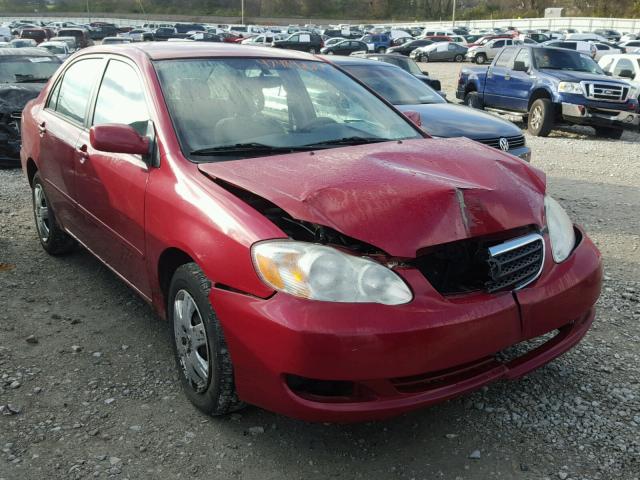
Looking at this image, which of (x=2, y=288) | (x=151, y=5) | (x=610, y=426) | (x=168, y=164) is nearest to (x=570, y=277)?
(x=610, y=426)

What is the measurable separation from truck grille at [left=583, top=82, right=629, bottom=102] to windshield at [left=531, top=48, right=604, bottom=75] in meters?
1.10

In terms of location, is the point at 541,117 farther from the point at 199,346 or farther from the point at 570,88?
the point at 199,346

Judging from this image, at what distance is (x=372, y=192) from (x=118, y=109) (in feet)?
6.06

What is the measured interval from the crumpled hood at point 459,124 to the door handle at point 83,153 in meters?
4.04

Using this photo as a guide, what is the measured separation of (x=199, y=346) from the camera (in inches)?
114

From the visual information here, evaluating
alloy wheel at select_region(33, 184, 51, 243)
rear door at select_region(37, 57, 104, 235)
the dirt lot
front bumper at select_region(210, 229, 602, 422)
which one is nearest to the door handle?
rear door at select_region(37, 57, 104, 235)

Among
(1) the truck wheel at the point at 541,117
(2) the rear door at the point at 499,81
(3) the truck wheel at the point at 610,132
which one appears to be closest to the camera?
(1) the truck wheel at the point at 541,117

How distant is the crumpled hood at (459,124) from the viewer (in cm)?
717

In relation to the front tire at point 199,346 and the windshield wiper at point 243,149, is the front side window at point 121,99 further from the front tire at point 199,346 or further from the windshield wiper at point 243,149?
the front tire at point 199,346

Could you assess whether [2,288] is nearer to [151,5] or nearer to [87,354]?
[87,354]

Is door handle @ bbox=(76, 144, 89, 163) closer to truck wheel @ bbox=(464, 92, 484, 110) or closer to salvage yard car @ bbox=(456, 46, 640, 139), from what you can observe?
salvage yard car @ bbox=(456, 46, 640, 139)

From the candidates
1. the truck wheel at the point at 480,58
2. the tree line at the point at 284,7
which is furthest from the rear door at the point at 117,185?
the tree line at the point at 284,7

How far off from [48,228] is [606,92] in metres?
10.3

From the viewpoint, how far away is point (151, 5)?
9575cm
